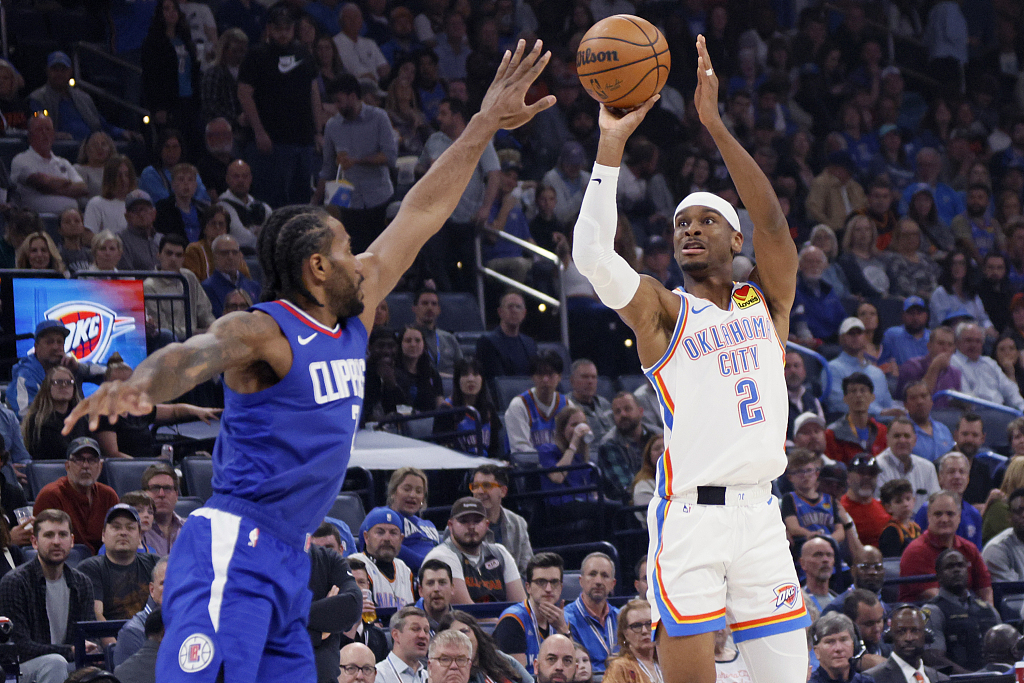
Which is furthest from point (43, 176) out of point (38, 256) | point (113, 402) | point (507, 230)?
point (113, 402)

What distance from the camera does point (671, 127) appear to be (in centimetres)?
1644

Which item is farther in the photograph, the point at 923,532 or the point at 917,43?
the point at 917,43

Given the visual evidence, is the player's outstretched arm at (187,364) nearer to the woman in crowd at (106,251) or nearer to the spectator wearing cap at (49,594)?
the spectator wearing cap at (49,594)

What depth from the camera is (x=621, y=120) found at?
536 centimetres

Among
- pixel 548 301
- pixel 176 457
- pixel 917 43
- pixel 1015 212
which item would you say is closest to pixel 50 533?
pixel 176 457

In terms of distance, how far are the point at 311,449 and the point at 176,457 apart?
6.97 m

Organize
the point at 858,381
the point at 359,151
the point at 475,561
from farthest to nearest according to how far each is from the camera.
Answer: the point at 359,151, the point at 858,381, the point at 475,561

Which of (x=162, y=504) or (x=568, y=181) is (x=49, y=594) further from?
(x=568, y=181)

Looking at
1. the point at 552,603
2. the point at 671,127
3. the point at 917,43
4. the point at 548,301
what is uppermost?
the point at 917,43

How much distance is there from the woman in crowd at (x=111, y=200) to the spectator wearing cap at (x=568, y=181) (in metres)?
4.38

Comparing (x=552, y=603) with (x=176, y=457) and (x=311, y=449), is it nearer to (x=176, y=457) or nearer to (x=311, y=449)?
(x=176, y=457)

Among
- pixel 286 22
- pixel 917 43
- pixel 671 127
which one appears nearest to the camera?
pixel 286 22

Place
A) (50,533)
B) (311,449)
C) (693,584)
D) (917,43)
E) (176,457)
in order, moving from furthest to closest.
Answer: (917,43) → (176,457) → (50,533) → (693,584) → (311,449)

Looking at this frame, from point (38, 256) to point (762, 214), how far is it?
649 cm
